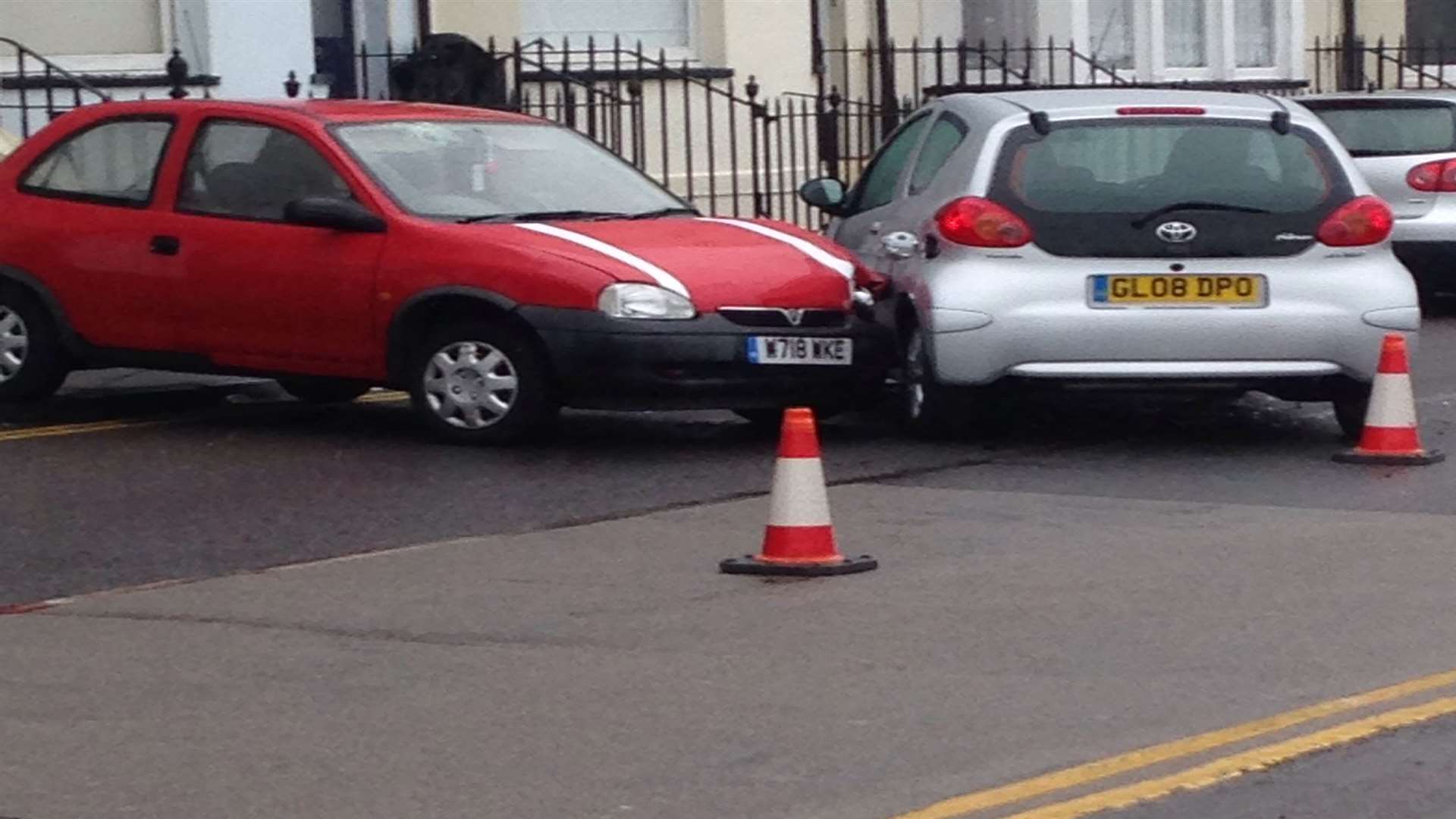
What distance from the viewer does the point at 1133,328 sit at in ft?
37.3

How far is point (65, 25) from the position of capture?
18672 mm

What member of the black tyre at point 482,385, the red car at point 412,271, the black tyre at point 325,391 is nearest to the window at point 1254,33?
the red car at point 412,271

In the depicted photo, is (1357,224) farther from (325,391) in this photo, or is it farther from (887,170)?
(325,391)

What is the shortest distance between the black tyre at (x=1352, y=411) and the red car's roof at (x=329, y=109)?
12.4 feet

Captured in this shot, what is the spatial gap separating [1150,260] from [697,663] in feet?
14.8

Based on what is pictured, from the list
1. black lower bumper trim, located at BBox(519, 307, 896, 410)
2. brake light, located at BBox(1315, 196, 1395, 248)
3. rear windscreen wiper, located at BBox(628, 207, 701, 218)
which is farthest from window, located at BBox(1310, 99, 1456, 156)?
black lower bumper trim, located at BBox(519, 307, 896, 410)

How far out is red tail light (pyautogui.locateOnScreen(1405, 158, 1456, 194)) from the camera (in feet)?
61.7

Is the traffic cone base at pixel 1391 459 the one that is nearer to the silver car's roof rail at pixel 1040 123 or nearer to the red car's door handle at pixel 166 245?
the silver car's roof rail at pixel 1040 123

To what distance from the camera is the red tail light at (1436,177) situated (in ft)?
61.7

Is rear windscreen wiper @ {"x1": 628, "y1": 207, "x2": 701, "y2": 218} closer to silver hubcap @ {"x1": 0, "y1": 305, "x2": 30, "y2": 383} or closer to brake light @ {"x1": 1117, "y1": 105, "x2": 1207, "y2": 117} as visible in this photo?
brake light @ {"x1": 1117, "y1": 105, "x2": 1207, "y2": 117}

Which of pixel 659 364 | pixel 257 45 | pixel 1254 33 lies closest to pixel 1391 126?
pixel 257 45

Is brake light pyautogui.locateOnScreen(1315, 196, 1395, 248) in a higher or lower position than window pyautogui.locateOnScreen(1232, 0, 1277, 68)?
lower

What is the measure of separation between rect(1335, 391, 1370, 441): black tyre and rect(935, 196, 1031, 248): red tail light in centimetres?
151

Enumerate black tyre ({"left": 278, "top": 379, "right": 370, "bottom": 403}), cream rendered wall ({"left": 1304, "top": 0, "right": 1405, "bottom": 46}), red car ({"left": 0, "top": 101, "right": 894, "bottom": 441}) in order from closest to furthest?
1. red car ({"left": 0, "top": 101, "right": 894, "bottom": 441})
2. black tyre ({"left": 278, "top": 379, "right": 370, "bottom": 403})
3. cream rendered wall ({"left": 1304, "top": 0, "right": 1405, "bottom": 46})
